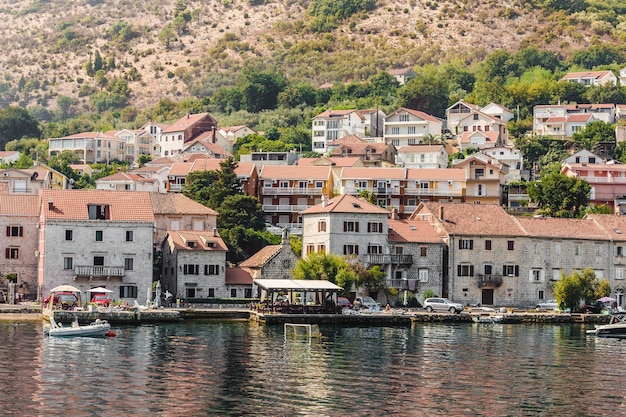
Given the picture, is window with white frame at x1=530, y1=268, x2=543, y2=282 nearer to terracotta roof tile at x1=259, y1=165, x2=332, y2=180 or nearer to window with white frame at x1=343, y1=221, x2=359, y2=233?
window with white frame at x1=343, y1=221, x2=359, y2=233

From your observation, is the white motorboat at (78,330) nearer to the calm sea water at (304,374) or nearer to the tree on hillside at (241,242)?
the calm sea water at (304,374)

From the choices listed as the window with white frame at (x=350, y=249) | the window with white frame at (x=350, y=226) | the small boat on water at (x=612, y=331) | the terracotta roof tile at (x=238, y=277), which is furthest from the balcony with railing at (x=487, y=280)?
the terracotta roof tile at (x=238, y=277)

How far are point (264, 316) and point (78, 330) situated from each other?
16.3 m

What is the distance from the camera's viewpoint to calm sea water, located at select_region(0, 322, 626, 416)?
51938mm

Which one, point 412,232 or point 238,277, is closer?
point 238,277

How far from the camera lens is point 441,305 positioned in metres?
101

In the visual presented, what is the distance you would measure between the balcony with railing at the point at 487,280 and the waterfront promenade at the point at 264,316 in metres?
5.33

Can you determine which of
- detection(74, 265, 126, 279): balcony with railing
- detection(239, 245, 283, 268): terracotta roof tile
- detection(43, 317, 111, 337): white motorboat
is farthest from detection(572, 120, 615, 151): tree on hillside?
detection(43, 317, 111, 337): white motorboat

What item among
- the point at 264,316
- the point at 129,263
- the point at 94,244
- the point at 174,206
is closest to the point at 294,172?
the point at 174,206

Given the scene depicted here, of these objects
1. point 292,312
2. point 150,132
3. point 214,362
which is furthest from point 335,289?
point 150,132

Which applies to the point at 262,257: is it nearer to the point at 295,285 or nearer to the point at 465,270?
the point at 295,285

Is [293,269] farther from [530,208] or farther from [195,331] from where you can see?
[530,208]

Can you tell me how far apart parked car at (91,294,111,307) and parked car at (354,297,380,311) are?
62.6ft

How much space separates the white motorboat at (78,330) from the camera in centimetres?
7700
